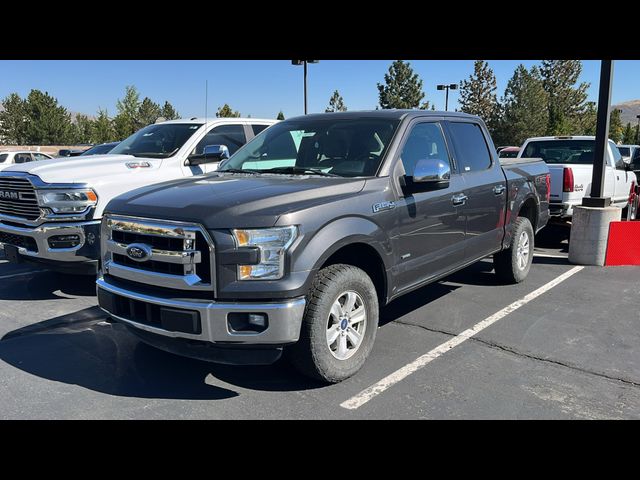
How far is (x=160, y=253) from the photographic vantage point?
11.2 feet

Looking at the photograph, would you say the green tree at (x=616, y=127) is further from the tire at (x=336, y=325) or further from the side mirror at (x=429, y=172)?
the tire at (x=336, y=325)

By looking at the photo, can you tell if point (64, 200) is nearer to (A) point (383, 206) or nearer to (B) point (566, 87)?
(A) point (383, 206)

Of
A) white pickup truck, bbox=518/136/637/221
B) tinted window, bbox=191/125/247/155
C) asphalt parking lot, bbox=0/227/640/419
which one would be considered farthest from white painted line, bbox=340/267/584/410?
tinted window, bbox=191/125/247/155

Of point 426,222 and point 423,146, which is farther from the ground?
point 423,146

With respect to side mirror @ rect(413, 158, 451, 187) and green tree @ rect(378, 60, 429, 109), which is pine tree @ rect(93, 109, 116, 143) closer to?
green tree @ rect(378, 60, 429, 109)

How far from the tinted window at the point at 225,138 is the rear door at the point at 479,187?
138 inches

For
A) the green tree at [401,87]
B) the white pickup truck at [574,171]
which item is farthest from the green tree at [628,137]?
the white pickup truck at [574,171]

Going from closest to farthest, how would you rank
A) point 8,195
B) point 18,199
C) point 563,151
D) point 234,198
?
point 234,198 < point 18,199 < point 8,195 < point 563,151

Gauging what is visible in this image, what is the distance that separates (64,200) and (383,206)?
3.65m

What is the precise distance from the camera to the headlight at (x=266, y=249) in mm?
3248

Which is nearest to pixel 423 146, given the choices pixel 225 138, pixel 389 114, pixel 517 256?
pixel 389 114
